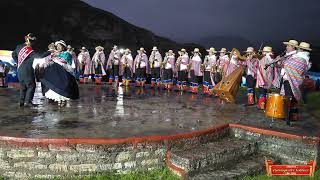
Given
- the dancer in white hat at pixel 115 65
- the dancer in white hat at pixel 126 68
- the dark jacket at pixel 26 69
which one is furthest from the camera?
the dancer in white hat at pixel 115 65

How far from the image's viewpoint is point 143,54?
15336 millimetres

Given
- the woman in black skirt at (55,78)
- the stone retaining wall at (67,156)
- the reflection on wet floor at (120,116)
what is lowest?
the stone retaining wall at (67,156)

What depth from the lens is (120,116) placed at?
26.8 feet

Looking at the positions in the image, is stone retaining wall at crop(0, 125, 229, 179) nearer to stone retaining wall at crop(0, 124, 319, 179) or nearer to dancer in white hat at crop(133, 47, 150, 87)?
stone retaining wall at crop(0, 124, 319, 179)

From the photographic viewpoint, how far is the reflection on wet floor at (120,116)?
259 inches

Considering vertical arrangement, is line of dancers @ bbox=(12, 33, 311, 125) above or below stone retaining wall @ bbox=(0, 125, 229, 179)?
above

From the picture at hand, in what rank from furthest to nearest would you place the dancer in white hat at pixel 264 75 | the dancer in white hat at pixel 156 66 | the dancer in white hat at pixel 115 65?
1. the dancer in white hat at pixel 115 65
2. the dancer in white hat at pixel 156 66
3. the dancer in white hat at pixel 264 75

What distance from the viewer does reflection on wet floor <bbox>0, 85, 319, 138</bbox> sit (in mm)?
6590

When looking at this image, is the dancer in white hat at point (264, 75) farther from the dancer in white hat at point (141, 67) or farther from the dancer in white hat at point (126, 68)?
the dancer in white hat at point (126, 68)

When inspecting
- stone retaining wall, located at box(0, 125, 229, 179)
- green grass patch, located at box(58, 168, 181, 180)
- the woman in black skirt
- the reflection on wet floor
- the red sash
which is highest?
the red sash

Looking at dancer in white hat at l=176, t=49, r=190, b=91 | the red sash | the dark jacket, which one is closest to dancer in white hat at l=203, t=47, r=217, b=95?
dancer in white hat at l=176, t=49, r=190, b=91

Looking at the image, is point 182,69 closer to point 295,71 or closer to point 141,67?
point 141,67

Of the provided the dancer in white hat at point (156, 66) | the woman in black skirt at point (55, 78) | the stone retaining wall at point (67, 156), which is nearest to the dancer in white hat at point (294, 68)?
the stone retaining wall at point (67, 156)

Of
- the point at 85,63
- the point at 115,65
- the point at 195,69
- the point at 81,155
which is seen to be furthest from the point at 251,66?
the point at 85,63
